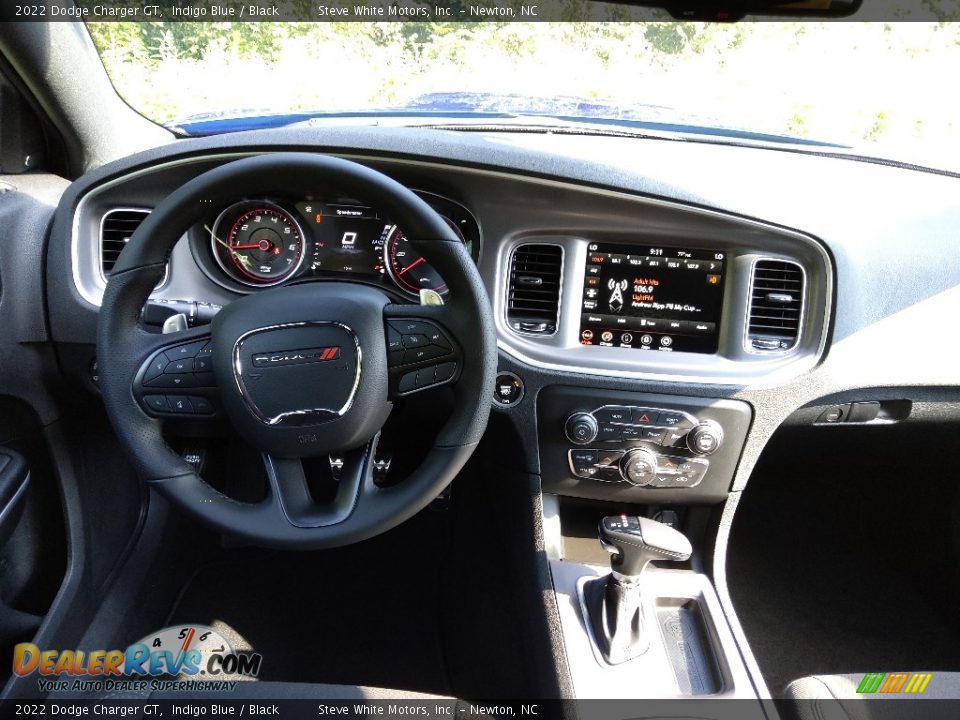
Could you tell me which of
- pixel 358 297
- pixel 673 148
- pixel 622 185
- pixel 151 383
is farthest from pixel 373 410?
pixel 673 148

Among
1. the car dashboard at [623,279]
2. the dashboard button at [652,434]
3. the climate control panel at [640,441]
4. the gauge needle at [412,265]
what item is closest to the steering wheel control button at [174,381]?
the car dashboard at [623,279]

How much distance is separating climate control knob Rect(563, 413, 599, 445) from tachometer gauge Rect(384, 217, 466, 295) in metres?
0.47

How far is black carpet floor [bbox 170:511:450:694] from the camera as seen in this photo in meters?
2.10

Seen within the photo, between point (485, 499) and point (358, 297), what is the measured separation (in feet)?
3.67

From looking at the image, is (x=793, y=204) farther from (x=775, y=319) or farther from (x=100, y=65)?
(x=100, y=65)

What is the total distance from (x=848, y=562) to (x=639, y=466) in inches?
60.0

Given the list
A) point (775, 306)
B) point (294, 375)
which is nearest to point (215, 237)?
point (294, 375)

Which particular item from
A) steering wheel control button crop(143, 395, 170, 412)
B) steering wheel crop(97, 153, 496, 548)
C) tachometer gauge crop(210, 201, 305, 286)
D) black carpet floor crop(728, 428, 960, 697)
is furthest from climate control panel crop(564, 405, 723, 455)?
steering wheel control button crop(143, 395, 170, 412)

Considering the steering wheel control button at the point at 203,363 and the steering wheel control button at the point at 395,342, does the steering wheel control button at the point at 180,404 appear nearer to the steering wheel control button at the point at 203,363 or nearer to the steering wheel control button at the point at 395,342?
the steering wheel control button at the point at 203,363

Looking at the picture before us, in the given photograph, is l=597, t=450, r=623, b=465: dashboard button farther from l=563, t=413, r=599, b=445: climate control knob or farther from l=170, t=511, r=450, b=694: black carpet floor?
l=170, t=511, r=450, b=694: black carpet floor

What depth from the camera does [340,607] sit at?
2289mm

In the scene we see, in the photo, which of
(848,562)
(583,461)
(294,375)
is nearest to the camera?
(294,375)

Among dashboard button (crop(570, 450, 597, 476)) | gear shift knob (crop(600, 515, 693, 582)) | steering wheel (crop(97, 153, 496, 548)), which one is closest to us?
steering wheel (crop(97, 153, 496, 548))

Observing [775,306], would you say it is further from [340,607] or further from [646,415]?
[340,607]
